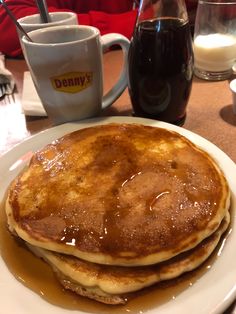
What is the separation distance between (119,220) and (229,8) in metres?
1.07

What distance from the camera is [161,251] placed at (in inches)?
22.5

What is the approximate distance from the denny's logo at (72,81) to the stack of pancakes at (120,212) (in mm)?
211

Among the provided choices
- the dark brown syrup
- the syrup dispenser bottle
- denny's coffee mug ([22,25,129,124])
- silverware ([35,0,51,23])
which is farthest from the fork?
the dark brown syrup

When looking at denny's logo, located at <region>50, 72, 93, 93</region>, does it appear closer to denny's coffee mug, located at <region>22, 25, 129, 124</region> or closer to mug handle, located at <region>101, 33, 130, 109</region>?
denny's coffee mug, located at <region>22, 25, 129, 124</region>

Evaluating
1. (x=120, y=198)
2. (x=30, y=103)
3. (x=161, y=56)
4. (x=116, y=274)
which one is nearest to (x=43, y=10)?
(x=30, y=103)

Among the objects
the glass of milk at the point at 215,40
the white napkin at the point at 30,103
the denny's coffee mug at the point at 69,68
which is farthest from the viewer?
the glass of milk at the point at 215,40

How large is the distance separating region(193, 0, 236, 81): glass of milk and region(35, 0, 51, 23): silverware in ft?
1.88

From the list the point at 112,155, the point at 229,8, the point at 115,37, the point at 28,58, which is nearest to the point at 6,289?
the point at 112,155

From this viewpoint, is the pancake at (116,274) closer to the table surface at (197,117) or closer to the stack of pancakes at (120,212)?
the stack of pancakes at (120,212)

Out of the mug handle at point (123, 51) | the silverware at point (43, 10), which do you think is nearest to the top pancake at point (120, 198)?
the mug handle at point (123, 51)

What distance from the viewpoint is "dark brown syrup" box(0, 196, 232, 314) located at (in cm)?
56

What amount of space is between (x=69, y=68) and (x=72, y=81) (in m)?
0.04

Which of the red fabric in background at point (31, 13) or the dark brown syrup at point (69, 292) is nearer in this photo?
the dark brown syrup at point (69, 292)

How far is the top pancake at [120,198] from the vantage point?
588mm
